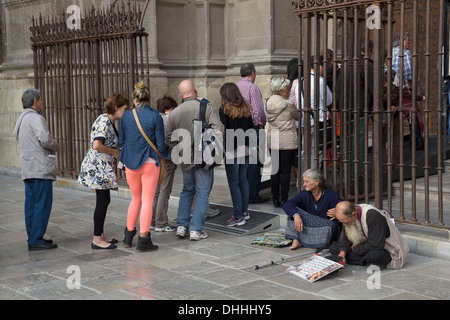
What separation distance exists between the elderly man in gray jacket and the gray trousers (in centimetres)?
128

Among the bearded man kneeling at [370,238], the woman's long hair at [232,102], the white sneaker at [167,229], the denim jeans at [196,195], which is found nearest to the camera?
the bearded man kneeling at [370,238]

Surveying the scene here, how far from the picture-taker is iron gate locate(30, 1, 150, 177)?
10.2m

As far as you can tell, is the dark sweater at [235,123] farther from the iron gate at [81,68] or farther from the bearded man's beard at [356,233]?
the iron gate at [81,68]

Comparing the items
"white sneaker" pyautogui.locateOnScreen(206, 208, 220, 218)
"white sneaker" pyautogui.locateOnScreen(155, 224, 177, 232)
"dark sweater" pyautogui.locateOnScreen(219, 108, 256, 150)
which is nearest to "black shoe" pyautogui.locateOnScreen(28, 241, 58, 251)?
"white sneaker" pyautogui.locateOnScreen(155, 224, 177, 232)

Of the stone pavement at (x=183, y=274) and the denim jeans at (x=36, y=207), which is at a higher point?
the denim jeans at (x=36, y=207)

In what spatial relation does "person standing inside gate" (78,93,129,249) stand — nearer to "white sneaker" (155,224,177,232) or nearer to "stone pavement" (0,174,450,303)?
"stone pavement" (0,174,450,303)

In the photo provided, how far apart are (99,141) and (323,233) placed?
2455mm

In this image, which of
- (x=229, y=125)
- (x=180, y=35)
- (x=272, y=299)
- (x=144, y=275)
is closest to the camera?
(x=272, y=299)

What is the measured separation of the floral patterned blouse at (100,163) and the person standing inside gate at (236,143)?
1408 mm

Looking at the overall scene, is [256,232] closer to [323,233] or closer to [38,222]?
[323,233]

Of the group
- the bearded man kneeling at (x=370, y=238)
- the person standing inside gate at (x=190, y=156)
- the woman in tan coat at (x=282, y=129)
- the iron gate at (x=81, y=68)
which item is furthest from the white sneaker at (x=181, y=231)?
the iron gate at (x=81, y=68)

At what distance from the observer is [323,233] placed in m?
6.60

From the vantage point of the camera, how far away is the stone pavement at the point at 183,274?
17.5 ft

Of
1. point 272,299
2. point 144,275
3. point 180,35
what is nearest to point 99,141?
point 144,275
